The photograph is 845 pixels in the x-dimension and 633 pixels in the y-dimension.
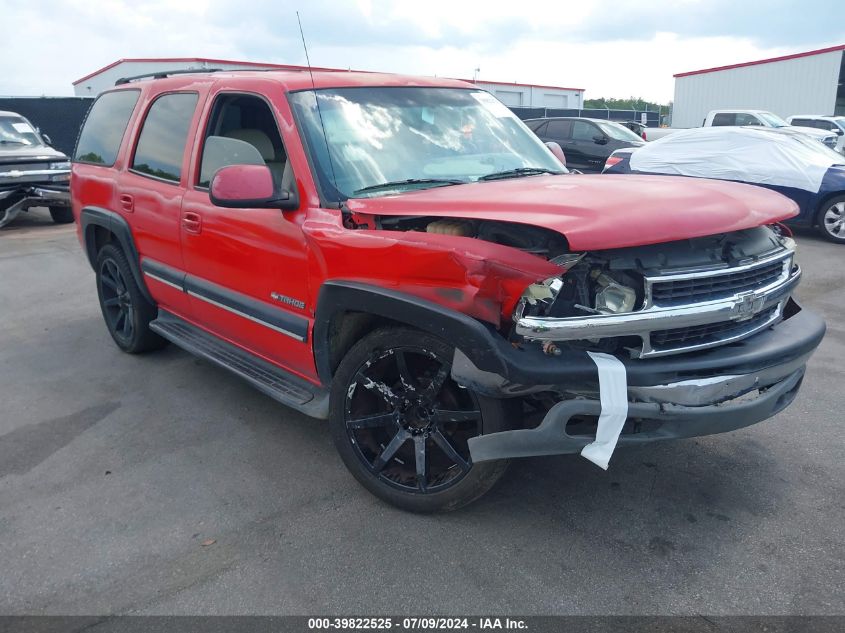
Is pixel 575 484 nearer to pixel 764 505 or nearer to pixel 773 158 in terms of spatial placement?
pixel 764 505

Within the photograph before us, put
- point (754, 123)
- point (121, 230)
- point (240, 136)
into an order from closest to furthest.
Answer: point (240, 136) → point (121, 230) → point (754, 123)

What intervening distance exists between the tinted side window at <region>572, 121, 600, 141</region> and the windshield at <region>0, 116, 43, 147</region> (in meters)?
11.0

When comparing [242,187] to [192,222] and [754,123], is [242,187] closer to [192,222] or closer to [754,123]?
[192,222]

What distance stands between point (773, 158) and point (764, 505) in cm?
821

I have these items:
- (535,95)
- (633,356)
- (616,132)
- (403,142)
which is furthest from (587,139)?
(535,95)

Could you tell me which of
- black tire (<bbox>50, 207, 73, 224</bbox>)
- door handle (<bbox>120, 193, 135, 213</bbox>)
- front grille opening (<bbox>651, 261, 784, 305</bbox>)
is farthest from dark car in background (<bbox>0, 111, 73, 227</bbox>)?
front grille opening (<bbox>651, 261, 784, 305</bbox>)

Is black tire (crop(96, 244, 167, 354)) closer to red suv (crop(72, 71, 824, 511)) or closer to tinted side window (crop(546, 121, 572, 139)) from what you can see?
red suv (crop(72, 71, 824, 511))

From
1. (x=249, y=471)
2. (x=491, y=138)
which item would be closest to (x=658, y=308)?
(x=491, y=138)

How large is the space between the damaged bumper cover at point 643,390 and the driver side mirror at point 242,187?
1254 mm

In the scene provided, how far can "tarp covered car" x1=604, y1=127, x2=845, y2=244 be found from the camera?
379 inches

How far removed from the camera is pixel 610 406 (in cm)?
252

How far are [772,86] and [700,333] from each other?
36130mm

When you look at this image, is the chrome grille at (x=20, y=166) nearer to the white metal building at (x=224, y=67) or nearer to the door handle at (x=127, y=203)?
the door handle at (x=127, y=203)

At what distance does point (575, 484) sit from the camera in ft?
11.3
